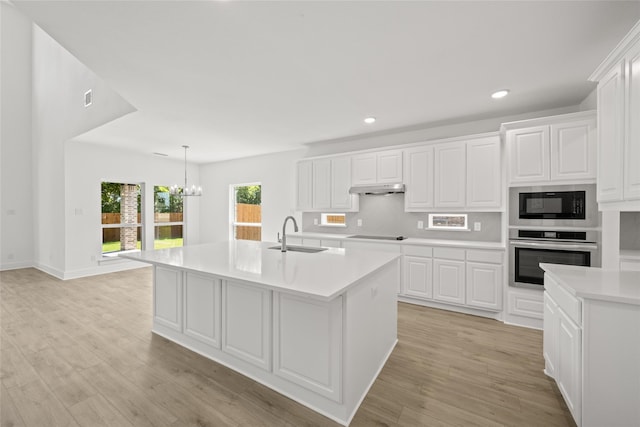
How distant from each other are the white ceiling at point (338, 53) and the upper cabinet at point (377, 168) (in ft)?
2.21

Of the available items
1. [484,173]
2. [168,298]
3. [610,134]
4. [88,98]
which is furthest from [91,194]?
[610,134]

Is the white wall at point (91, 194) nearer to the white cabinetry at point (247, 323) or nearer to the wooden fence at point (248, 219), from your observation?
the wooden fence at point (248, 219)

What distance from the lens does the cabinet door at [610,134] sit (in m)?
1.83

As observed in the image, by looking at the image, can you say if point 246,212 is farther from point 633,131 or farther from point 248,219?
point 633,131

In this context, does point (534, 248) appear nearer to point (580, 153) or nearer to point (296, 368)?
point (580, 153)

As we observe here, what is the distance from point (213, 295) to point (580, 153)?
386 cm

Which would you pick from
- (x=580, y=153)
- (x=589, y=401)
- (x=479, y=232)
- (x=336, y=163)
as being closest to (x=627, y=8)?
(x=580, y=153)

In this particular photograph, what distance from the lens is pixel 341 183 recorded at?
4750mm

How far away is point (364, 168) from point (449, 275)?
206 centimetres

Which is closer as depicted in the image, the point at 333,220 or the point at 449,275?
the point at 449,275

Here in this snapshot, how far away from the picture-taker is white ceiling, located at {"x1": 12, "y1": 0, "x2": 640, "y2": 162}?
5.74 feet

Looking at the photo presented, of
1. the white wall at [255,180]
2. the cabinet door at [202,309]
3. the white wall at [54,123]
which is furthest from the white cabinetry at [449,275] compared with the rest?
the white wall at [54,123]

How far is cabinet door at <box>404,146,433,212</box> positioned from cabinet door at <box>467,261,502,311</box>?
1051 millimetres

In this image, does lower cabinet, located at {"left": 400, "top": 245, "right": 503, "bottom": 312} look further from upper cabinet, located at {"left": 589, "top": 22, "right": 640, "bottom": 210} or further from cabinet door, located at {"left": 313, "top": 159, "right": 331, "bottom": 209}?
cabinet door, located at {"left": 313, "top": 159, "right": 331, "bottom": 209}
